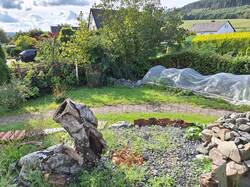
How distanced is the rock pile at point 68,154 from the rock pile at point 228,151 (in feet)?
5.52

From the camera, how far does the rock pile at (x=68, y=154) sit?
494cm

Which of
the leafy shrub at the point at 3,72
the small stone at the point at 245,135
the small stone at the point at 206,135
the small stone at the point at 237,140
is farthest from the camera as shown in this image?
the leafy shrub at the point at 3,72

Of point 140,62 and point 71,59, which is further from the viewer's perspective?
point 140,62

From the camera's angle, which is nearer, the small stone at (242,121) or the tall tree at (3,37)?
the small stone at (242,121)

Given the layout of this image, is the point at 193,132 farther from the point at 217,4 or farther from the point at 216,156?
the point at 217,4

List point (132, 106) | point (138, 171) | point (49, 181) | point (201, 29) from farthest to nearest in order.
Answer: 1. point (201, 29)
2. point (132, 106)
3. point (138, 171)
4. point (49, 181)

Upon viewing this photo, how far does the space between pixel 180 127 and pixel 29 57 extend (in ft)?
79.4

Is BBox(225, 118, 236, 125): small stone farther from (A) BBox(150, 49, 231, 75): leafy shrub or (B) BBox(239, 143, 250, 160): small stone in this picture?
(A) BBox(150, 49, 231, 75): leafy shrub

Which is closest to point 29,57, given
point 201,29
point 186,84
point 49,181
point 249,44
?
point 249,44

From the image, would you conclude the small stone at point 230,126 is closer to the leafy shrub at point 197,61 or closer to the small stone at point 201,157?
the small stone at point 201,157

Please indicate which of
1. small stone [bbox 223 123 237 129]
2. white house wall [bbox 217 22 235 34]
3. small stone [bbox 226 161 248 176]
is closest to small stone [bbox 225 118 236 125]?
small stone [bbox 223 123 237 129]

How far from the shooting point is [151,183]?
15.8ft

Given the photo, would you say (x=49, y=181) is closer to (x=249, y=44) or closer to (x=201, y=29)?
(x=249, y=44)

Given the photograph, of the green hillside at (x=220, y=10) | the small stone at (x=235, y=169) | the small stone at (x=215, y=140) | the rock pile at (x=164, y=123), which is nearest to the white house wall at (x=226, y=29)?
the green hillside at (x=220, y=10)
